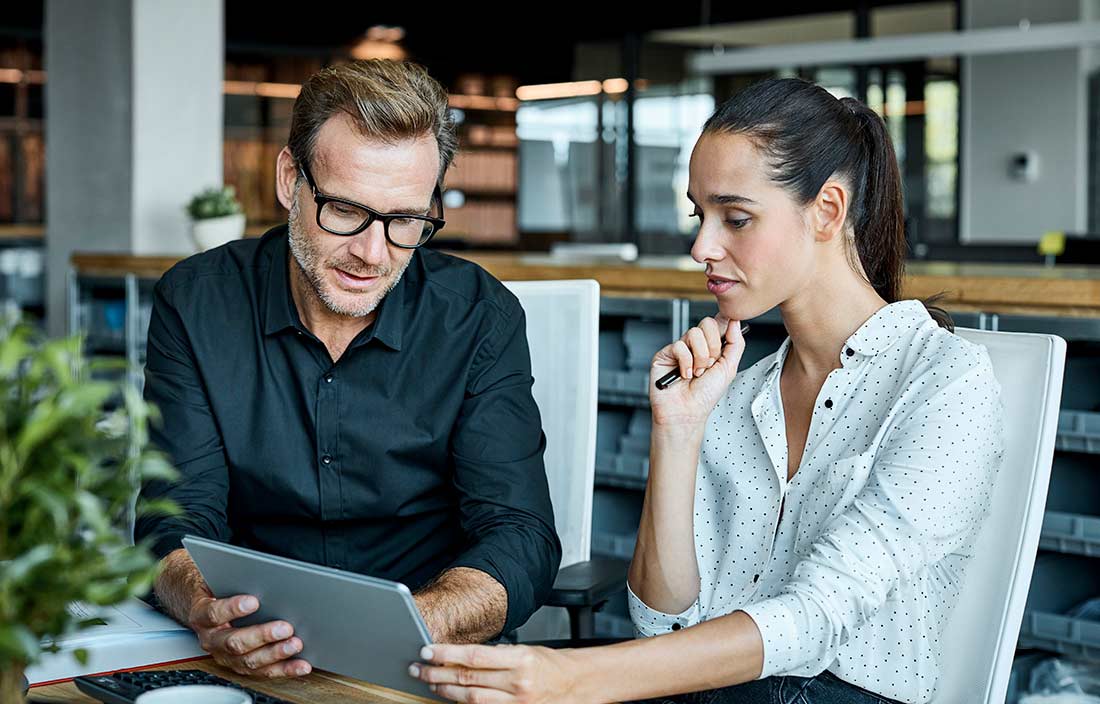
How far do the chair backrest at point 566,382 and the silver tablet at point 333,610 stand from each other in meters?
0.88

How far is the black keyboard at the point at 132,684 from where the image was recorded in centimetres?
107

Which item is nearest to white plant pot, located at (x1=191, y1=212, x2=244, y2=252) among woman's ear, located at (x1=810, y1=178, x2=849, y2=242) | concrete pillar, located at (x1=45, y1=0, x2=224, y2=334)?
concrete pillar, located at (x1=45, y1=0, x2=224, y2=334)

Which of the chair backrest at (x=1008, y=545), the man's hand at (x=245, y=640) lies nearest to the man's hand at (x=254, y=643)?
the man's hand at (x=245, y=640)

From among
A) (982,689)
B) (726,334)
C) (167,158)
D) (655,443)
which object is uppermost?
(167,158)

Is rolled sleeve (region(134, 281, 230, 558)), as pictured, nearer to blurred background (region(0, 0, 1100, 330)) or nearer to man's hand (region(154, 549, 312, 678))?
man's hand (region(154, 549, 312, 678))

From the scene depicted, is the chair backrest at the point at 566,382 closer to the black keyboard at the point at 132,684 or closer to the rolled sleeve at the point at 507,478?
the rolled sleeve at the point at 507,478

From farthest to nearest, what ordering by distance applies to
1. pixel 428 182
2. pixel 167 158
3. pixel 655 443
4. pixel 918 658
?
pixel 167 158
pixel 428 182
pixel 655 443
pixel 918 658

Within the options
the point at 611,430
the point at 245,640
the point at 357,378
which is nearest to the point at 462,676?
the point at 245,640

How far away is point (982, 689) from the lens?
1487mm

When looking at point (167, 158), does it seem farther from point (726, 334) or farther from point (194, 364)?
point (726, 334)

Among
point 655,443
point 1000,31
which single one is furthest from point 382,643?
point 1000,31

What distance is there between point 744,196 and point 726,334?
21cm

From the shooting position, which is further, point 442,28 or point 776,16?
point 442,28

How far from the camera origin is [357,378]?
5.95 ft
